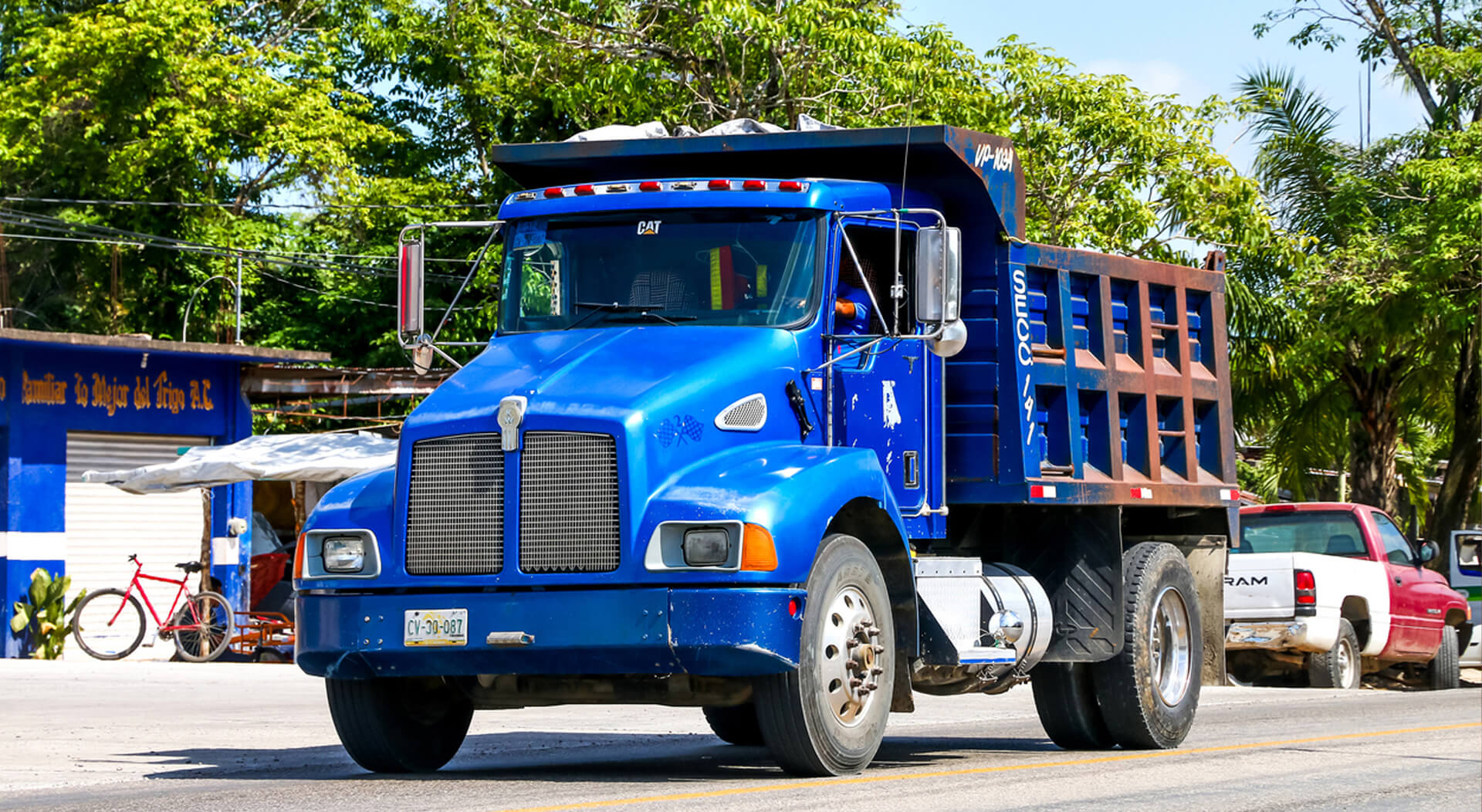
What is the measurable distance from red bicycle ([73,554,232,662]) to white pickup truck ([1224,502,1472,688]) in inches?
458

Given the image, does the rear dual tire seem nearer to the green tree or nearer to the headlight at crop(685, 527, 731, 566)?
the headlight at crop(685, 527, 731, 566)

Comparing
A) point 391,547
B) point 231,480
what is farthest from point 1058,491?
point 231,480

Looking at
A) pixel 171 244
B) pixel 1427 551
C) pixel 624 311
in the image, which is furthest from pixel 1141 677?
pixel 171 244

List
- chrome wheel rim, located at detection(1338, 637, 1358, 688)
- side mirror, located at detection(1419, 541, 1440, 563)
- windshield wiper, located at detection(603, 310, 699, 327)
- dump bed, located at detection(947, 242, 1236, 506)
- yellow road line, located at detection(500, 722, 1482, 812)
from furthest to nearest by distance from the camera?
side mirror, located at detection(1419, 541, 1440, 563) < chrome wheel rim, located at detection(1338, 637, 1358, 688) < dump bed, located at detection(947, 242, 1236, 506) < windshield wiper, located at detection(603, 310, 699, 327) < yellow road line, located at detection(500, 722, 1482, 812)

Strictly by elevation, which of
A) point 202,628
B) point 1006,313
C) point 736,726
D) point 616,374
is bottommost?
point 736,726

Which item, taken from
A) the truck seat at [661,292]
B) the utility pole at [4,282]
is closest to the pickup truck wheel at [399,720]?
the truck seat at [661,292]

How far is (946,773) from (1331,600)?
34.4 ft

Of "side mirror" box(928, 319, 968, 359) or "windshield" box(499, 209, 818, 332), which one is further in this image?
"windshield" box(499, 209, 818, 332)

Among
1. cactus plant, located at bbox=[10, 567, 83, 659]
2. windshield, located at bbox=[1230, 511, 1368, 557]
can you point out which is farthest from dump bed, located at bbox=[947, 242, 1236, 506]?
cactus plant, located at bbox=[10, 567, 83, 659]

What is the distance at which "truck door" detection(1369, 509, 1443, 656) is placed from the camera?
20.6m

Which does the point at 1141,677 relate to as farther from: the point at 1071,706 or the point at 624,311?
the point at 624,311

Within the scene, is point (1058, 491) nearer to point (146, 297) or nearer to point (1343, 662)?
point (1343, 662)

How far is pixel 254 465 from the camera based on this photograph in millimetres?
22594

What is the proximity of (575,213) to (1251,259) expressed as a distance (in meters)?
21.1
